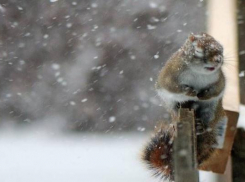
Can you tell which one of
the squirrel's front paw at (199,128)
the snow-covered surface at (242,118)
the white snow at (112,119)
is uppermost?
the white snow at (112,119)

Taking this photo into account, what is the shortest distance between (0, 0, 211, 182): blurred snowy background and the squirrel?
7.74ft

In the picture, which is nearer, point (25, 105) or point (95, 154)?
point (95, 154)

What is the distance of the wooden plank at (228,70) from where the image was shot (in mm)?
2010

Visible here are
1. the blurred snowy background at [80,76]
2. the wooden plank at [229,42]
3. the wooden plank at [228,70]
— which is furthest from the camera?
the blurred snowy background at [80,76]

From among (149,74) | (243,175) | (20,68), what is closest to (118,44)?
(149,74)

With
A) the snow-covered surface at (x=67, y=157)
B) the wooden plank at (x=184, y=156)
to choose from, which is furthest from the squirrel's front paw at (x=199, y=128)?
the snow-covered surface at (x=67, y=157)

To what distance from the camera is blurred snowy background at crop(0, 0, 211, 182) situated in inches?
177

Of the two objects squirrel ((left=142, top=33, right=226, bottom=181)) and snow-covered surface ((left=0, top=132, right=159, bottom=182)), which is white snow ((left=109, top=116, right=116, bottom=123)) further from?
squirrel ((left=142, top=33, right=226, bottom=181))

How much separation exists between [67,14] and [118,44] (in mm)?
449

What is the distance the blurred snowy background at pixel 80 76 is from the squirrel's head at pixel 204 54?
252cm

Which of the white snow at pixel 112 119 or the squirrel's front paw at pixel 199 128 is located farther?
the white snow at pixel 112 119

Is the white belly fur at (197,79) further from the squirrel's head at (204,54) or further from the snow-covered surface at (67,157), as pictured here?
the snow-covered surface at (67,157)

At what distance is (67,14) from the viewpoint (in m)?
4.72

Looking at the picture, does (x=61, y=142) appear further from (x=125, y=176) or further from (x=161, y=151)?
(x=161, y=151)
